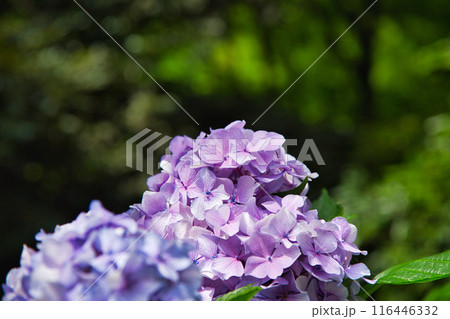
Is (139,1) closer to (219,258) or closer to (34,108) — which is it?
(34,108)

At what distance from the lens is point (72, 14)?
366 centimetres

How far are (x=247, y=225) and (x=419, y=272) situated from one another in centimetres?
28

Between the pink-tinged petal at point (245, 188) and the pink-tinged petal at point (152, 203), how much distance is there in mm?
115

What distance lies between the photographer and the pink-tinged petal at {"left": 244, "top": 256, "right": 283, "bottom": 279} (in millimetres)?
660

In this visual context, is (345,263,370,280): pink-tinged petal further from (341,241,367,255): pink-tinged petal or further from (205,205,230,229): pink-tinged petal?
(205,205,230,229): pink-tinged petal

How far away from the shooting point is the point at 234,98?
4520 millimetres

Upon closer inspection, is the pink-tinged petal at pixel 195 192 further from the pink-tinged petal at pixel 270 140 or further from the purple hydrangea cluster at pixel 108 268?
the purple hydrangea cluster at pixel 108 268

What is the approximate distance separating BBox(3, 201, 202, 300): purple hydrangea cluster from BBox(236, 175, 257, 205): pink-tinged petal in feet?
0.83

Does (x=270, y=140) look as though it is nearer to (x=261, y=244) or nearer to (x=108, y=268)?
(x=261, y=244)

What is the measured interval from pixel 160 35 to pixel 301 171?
148 inches

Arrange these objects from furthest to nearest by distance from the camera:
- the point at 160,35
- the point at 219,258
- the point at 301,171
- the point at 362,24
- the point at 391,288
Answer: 1. the point at 362,24
2. the point at 160,35
3. the point at 391,288
4. the point at 301,171
5. the point at 219,258

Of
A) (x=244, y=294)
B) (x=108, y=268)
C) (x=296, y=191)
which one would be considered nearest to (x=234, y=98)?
(x=296, y=191)

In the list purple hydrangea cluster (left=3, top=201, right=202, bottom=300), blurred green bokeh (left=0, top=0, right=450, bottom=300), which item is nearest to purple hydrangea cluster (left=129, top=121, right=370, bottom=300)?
purple hydrangea cluster (left=3, top=201, right=202, bottom=300)
